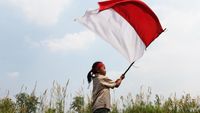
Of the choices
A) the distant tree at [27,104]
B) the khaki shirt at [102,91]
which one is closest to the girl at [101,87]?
the khaki shirt at [102,91]

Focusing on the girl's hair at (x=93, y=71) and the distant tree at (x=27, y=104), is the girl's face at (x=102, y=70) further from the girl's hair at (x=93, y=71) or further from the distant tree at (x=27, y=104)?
the distant tree at (x=27, y=104)

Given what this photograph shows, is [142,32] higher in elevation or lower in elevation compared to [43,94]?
higher

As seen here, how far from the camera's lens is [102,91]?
266 inches

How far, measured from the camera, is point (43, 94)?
984cm

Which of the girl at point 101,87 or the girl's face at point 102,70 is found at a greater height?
the girl's face at point 102,70

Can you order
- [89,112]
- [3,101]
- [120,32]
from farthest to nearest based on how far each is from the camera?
[89,112], [3,101], [120,32]

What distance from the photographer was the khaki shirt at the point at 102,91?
264 inches

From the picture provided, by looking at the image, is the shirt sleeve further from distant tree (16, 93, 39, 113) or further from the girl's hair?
distant tree (16, 93, 39, 113)

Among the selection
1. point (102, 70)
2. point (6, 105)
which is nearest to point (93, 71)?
point (102, 70)

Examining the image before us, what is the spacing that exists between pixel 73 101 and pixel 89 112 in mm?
454

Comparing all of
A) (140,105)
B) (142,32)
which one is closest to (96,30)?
(142,32)

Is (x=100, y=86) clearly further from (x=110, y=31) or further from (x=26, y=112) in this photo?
(x=26, y=112)

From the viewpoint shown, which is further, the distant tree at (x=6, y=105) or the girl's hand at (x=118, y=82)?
the distant tree at (x=6, y=105)

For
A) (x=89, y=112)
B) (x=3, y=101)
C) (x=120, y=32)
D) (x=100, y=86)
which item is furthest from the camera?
(x=89, y=112)
